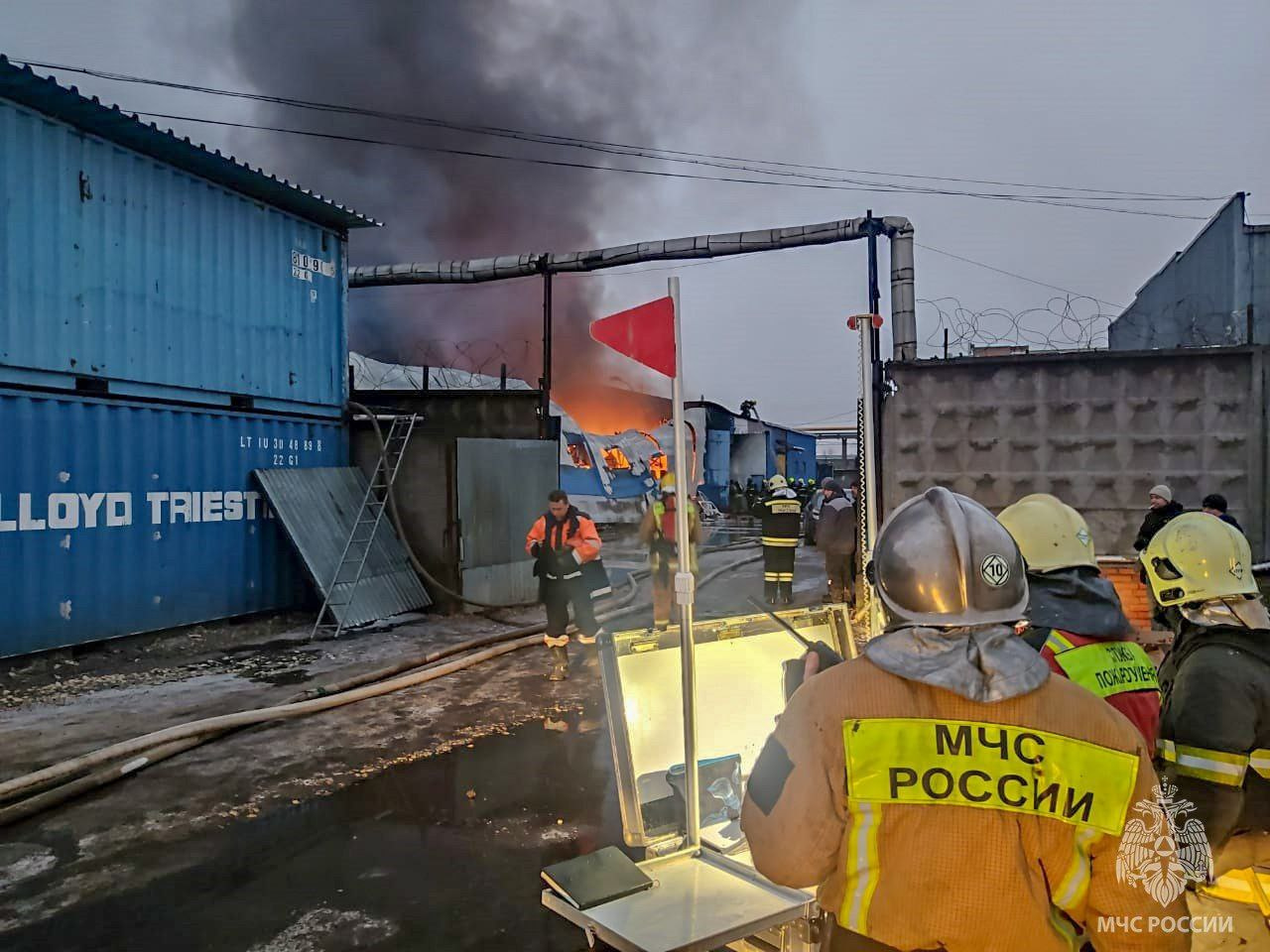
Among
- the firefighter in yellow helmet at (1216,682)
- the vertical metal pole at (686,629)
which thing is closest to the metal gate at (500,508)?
the vertical metal pole at (686,629)

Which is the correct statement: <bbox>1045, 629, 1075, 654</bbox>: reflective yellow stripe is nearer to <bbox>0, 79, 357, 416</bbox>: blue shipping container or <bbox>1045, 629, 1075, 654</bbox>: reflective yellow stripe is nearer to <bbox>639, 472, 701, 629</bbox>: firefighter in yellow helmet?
<bbox>639, 472, 701, 629</bbox>: firefighter in yellow helmet

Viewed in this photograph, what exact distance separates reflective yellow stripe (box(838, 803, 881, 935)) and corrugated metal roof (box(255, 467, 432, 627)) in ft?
29.3

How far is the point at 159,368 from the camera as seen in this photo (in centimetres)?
912

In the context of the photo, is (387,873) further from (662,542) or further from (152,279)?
(152,279)

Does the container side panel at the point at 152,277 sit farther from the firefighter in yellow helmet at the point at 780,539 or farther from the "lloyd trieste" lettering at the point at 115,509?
the firefighter in yellow helmet at the point at 780,539

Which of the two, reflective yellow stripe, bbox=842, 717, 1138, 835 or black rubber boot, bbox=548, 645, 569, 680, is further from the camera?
black rubber boot, bbox=548, 645, 569, 680

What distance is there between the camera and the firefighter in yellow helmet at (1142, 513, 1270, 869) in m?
2.06

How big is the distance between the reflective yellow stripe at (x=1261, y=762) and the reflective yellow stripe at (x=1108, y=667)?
0.28 meters

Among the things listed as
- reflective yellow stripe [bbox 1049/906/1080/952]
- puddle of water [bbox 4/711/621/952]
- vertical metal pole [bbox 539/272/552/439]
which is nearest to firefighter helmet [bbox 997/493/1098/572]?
reflective yellow stripe [bbox 1049/906/1080/952]

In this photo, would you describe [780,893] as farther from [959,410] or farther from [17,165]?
[17,165]

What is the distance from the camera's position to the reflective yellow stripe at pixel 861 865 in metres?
1.49

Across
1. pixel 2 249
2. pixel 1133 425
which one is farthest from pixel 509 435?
pixel 1133 425

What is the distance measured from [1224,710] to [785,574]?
858 cm

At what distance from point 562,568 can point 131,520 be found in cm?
477
